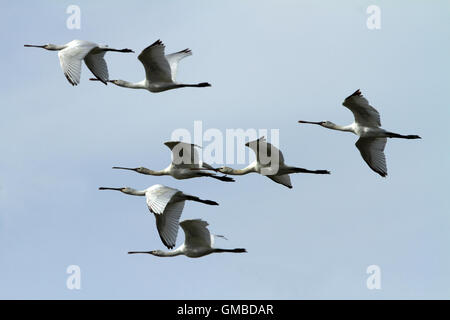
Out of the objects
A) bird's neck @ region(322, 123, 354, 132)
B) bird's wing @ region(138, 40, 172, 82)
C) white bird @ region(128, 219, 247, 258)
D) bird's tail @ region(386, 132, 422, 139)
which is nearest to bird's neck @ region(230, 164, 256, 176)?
white bird @ region(128, 219, 247, 258)

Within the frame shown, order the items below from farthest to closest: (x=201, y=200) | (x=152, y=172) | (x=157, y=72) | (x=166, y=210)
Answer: (x=152, y=172) → (x=157, y=72) → (x=201, y=200) → (x=166, y=210)

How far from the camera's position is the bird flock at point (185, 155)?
27.9 metres

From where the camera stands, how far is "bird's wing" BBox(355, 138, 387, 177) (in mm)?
30500

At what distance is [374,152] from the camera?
30625 mm

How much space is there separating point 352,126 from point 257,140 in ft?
11.5

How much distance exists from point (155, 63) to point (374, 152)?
582 cm

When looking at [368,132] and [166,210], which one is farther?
[368,132]

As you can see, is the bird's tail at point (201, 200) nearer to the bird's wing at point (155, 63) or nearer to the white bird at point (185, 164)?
the white bird at point (185, 164)

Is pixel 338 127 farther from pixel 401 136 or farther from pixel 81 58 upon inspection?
pixel 81 58

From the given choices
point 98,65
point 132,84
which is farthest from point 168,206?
point 98,65

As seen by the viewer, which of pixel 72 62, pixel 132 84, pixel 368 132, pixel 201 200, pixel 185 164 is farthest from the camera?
pixel 132 84

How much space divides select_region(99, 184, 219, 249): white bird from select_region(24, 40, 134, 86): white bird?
10.6ft

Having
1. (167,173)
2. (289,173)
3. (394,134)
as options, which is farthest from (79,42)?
(394,134)

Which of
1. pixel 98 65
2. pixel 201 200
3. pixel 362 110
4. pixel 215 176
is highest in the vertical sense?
pixel 98 65
